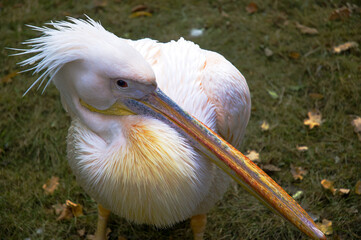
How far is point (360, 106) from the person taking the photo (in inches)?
135

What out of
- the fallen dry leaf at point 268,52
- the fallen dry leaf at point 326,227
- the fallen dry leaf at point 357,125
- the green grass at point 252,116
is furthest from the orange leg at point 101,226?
the fallen dry leaf at point 268,52

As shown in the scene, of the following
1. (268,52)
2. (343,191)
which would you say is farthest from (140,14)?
(343,191)

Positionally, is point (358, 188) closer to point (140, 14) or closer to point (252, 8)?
point (252, 8)

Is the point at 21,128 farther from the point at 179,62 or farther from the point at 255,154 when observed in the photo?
the point at 255,154

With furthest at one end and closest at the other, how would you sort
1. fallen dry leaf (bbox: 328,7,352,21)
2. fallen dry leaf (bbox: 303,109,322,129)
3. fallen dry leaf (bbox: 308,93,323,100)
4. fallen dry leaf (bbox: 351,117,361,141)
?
fallen dry leaf (bbox: 328,7,352,21)
fallen dry leaf (bbox: 308,93,323,100)
fallen dry leaf (bbox: 303,109,322,129)
fallen dry leaf (bbox: 351,117,361,141)

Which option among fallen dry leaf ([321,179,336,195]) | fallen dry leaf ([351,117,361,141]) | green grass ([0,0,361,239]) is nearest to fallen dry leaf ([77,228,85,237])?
green grass ([0,0,361,239])

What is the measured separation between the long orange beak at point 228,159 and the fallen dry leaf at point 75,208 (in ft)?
4.19

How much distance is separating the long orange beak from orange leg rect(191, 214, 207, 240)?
0.72 meters

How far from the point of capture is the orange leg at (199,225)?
7.96ft

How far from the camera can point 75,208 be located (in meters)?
2.75

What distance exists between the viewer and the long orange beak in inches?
68.4

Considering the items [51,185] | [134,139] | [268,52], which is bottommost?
[51,185]

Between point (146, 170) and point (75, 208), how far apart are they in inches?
50.1

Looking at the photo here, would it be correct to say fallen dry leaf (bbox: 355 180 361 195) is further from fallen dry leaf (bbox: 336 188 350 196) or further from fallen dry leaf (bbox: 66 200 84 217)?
fallen dry leaf (bbox: 66 200 84 217)
